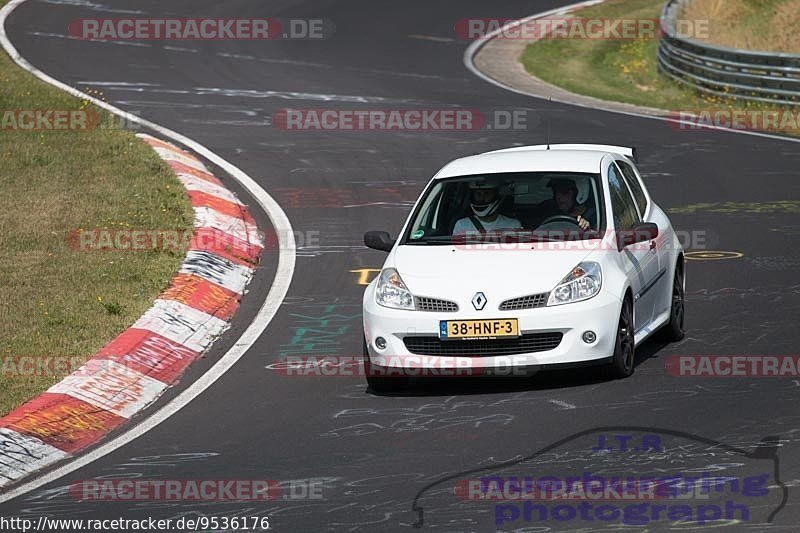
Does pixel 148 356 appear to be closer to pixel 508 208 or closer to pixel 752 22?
pixel 508 208

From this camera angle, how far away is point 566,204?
11.1 m

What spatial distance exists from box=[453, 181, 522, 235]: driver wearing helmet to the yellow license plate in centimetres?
121

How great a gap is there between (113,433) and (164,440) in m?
0.51

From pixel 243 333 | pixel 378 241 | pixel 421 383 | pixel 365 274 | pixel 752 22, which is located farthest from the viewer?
pixel 752 22

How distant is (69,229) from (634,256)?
690cm

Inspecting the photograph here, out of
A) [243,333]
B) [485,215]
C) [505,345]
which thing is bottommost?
[243,333]

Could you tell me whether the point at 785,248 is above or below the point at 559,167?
below

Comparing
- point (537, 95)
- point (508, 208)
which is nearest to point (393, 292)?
point (508, 208)

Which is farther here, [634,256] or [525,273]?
[634,256]

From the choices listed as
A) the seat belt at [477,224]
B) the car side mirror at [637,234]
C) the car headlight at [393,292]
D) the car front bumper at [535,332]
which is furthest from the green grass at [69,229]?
the car side mirror at [637,234]

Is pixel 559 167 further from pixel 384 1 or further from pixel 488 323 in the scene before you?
pixel 384 1

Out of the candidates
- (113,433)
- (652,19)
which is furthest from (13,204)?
(652,19)

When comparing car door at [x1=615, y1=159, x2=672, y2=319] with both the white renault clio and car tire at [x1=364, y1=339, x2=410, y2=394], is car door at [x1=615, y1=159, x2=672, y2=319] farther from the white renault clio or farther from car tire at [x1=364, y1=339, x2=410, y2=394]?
car tire at [x1=364, y1=339, x2=410, y2=394]

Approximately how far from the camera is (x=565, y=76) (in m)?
28.7
